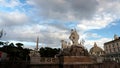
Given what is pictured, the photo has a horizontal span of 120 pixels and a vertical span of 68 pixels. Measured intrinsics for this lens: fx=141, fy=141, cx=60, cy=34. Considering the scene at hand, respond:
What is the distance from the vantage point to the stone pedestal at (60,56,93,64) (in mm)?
27723

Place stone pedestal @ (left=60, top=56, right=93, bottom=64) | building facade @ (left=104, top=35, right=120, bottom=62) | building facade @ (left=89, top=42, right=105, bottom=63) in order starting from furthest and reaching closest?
building facade @ (left=104, top=35, right=120, bottom=62) < building facade @ (left=89, top=42, right=105, bottom=63) < stone pedestal @ (left=60, top=56, right=93, bottom=64)

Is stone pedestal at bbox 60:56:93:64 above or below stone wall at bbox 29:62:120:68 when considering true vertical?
above

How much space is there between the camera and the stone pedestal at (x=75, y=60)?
2772 cm

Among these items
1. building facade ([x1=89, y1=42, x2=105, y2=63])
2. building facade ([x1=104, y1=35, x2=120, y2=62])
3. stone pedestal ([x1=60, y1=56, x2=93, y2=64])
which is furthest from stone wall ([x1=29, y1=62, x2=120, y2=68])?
building facade ([x1=104, y1=35, x2=120, y2=62])

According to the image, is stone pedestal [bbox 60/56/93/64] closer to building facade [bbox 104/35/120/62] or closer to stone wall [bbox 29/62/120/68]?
stone wall [bbox 29/62/120/68]

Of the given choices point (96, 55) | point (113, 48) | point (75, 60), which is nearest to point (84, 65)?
point (75, 60)

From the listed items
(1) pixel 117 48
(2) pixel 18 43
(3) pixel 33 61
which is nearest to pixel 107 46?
(1) pixel 117 48

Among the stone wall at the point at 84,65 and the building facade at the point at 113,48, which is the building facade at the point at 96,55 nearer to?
the stone wall at the point at 84,65

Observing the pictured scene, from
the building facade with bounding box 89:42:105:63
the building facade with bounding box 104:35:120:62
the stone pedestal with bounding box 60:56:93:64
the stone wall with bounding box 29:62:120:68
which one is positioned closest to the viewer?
the stone wall with bounding box 29:62:120:68

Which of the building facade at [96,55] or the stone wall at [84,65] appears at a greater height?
the building facade at [96,55]

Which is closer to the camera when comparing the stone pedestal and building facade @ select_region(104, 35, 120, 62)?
the stone pedestal

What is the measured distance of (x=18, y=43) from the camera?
69.2 meters

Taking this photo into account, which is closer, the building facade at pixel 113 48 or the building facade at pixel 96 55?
the building facade at pixel 96 55

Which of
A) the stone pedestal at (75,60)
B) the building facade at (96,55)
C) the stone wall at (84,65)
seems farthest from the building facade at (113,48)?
the stone pedestal at (75,60)
